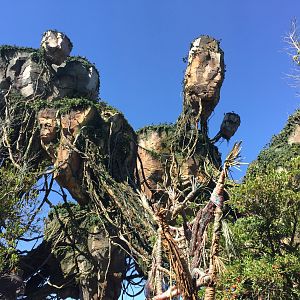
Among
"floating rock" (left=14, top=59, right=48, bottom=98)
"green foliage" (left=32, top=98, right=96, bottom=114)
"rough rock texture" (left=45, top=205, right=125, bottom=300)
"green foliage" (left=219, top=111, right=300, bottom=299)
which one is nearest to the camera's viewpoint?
"green foliage" (left=219, top=111, right=300, bottom=299)

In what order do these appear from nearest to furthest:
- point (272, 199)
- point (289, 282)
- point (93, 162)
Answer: point (289, 282)
point (272, 199)
point (93, 162)

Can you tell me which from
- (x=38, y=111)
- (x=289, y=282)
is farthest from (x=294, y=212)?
(x=38, y=111)

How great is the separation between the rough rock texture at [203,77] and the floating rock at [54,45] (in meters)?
5.65

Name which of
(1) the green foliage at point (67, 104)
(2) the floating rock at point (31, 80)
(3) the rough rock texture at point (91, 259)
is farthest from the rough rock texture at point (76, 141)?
(2) the floating rock at point (31, 80)

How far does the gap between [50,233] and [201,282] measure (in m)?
13.8

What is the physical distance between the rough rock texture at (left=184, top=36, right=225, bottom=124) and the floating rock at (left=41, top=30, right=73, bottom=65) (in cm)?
565

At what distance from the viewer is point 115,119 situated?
52.6 feet

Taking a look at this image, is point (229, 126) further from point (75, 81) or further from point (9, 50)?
point (9, 50)

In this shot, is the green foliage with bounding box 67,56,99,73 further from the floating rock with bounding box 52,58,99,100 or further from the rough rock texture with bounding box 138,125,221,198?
the rough rock texture with bounding box 138,125,221,198

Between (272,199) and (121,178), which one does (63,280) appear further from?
(272,199)

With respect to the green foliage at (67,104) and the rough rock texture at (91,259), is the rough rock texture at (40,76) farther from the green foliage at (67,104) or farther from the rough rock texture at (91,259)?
the rough rock texture at (91,259)

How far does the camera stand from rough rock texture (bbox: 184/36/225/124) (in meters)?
19.7

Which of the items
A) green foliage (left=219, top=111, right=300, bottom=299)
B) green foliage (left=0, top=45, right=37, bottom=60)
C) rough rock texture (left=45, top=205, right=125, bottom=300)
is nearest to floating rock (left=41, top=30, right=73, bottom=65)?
green foliage (left=0, top=45, right=37, bottom=60)

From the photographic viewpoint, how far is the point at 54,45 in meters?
17.8
